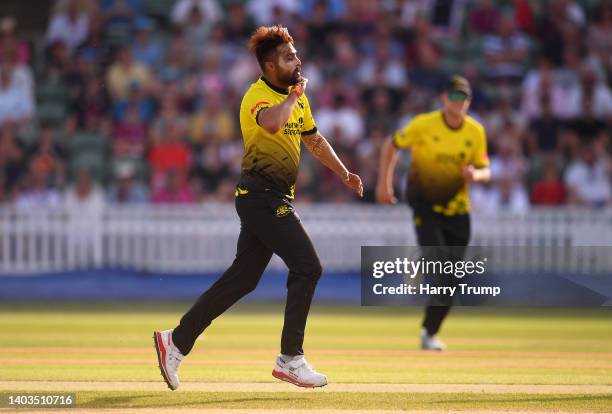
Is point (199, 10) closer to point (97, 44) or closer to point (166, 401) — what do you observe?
point (97, 44)

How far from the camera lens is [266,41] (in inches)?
353

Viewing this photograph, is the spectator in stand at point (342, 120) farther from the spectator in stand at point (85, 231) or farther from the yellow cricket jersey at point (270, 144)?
the yellow cricket jersey at point (270, 144)

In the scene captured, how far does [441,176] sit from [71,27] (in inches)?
529

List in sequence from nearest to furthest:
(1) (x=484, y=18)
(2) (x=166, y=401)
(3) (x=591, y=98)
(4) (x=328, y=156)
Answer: (2) (x=166, y=401) < (4) (x=328, y=156) < (3) (x=591, y=98) < (1) (x=484, y=18)

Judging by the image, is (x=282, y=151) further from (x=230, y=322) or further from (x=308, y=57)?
(x=308, y=57)

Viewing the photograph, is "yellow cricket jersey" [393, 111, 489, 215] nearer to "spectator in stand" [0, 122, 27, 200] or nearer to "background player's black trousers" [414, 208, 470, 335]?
"background player's black trousers" [414, 208, 470, 335]

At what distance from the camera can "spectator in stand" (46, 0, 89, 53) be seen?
24.4 meters

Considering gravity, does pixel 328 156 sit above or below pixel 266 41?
below

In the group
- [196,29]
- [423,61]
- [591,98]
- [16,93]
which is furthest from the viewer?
[196,29]

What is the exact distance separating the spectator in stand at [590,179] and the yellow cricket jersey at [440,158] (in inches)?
371

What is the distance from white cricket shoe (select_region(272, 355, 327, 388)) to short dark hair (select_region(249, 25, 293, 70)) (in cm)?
200

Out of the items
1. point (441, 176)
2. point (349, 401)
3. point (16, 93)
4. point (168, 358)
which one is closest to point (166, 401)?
point (168, 358)

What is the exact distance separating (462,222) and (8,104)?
1289 centimetres

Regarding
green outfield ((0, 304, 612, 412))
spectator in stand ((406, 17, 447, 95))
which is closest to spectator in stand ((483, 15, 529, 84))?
spectator in stand ((406, 17, 447, 95))
